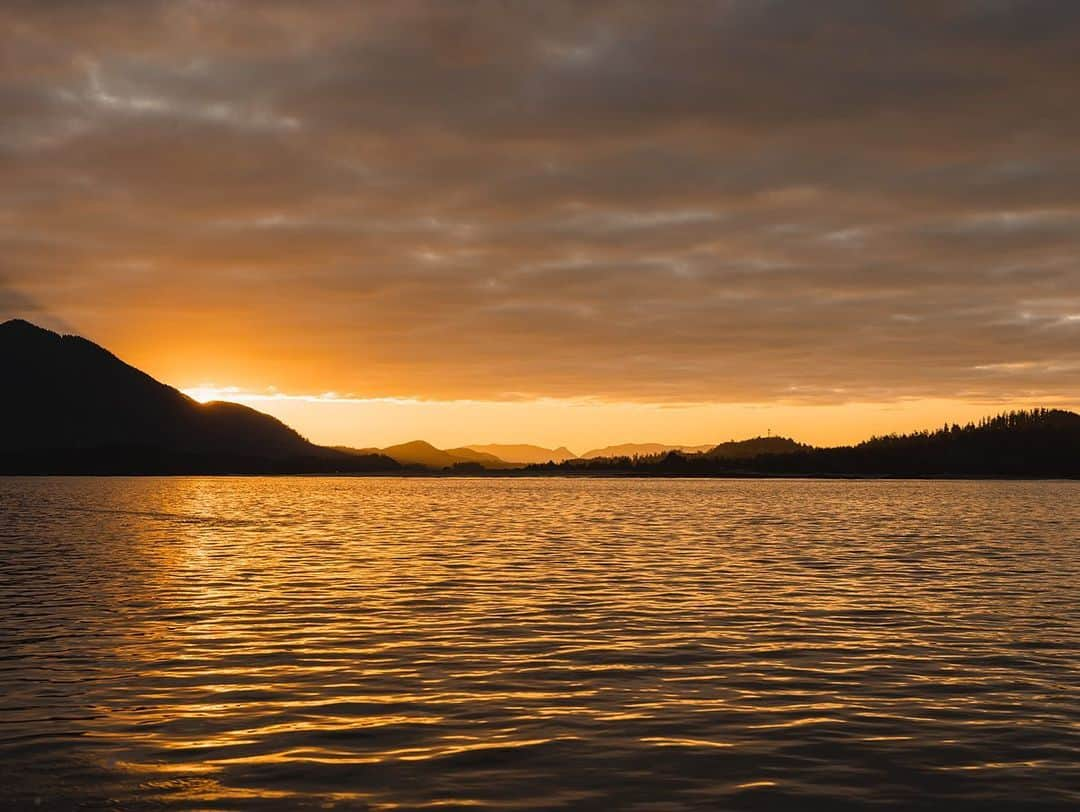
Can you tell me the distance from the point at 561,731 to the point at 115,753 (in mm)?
8246

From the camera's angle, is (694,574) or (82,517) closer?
(694,574)

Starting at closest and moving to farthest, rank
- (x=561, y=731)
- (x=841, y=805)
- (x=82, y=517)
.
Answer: (x=841, y=805)
(x=561, y=731)
(x=82, y=517)

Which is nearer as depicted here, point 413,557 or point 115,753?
point 115,753

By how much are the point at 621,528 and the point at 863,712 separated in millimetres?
67944

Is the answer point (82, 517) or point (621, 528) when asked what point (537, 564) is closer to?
point (621, 528)

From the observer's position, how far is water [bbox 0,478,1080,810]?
625 inches

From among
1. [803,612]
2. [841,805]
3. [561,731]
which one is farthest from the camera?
[803,612]

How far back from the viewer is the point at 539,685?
912 inches

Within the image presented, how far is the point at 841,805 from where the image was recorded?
1499cm

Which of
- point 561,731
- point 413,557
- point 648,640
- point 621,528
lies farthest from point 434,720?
point 621,528

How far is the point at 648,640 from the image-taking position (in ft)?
95.9

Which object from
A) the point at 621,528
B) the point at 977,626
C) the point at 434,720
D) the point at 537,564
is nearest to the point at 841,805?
the point at 434,720

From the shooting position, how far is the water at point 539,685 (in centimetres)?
1588

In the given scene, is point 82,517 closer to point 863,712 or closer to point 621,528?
point 621,528
